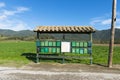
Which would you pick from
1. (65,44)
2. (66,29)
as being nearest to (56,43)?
(65,44)

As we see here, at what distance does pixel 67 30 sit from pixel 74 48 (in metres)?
1.50

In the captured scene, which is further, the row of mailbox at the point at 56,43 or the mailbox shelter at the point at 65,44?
the row of mailbox at the point at 56,43

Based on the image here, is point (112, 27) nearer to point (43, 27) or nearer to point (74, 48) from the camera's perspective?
point (74, 48)

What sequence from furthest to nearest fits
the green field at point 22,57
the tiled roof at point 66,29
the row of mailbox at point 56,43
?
the row of mailbox at point 56,43
the green field at point 22,57
the tiled roof at point 66,29

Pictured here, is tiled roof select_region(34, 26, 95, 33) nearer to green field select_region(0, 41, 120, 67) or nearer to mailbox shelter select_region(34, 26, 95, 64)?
mailbox shelter select_region(34, 26, 95, 64)

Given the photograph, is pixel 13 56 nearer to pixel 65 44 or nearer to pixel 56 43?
pixel 56 43

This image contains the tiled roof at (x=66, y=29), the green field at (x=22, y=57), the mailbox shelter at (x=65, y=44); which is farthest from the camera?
the green field at (x=22, y=57)

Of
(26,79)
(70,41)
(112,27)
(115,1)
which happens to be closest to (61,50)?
(70,41)

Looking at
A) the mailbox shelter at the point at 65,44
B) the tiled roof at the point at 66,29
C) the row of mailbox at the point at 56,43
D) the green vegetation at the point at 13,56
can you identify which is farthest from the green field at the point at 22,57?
the tiled roof at the point at 66,29

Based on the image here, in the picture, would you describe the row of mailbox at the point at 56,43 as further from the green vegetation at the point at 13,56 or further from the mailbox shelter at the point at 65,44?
the green vegetation at the point at 13,56

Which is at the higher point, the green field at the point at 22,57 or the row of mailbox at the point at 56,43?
the row of mailbox at the point at 56,43

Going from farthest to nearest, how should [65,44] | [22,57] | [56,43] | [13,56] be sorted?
[13,56] → [22,57] → [56,43] → [65,44]

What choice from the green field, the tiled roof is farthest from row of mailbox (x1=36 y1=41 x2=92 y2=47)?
the green field

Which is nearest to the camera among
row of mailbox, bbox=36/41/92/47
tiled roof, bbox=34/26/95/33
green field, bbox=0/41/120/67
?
tiled roof, bbox=34/26/95/33
